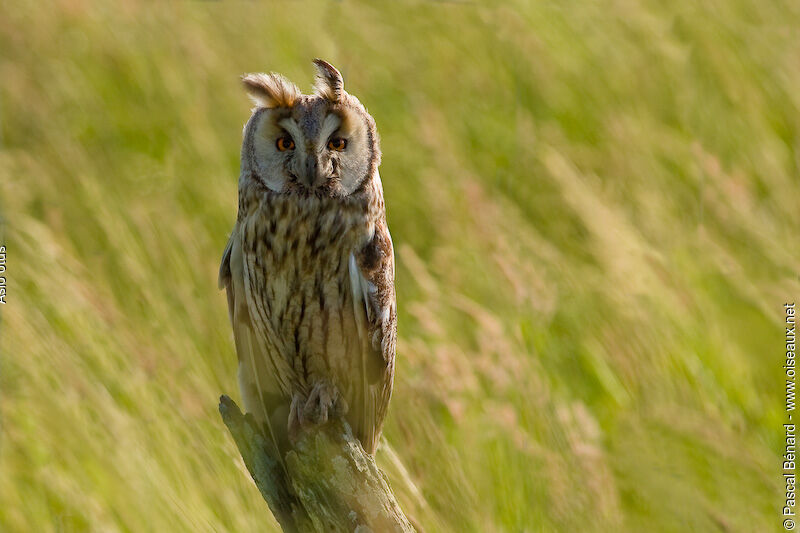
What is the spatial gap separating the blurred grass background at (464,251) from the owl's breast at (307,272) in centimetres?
23

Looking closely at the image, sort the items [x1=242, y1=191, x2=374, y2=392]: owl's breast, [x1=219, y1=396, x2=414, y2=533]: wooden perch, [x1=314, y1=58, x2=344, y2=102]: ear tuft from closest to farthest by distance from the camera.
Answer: [x1=219, y1=396, x2=414, y2=533]: wooden perch < [x1=314, y1=58, x2=344, y2=102]: ear tuft < [x1=242, y1=191, x2=374, y2=392]: owl's breast

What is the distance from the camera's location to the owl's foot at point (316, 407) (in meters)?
1.78

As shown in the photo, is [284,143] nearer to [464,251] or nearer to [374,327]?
[374,327]

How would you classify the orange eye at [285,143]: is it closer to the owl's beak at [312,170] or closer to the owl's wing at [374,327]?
the owl's beak at [312,170]

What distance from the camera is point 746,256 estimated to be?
9.25ft

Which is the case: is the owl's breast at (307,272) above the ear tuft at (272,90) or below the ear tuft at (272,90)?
below

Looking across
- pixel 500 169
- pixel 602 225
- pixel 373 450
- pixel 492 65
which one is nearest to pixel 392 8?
pixel 492 65

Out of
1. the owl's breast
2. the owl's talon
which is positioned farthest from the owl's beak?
the owl's talon

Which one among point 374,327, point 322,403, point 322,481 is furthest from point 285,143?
point 322,481

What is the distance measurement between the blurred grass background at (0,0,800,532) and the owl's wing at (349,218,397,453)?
126 mm

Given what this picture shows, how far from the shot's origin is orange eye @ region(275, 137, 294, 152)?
1840 mm

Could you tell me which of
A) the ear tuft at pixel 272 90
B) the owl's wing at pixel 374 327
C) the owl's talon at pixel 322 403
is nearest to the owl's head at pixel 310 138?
the ear tuft at pixel 272 90

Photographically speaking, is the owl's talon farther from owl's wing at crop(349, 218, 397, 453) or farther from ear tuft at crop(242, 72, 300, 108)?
ear tuft at crop(242, 72, 300, 108)

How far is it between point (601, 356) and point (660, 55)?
1.52 metres
